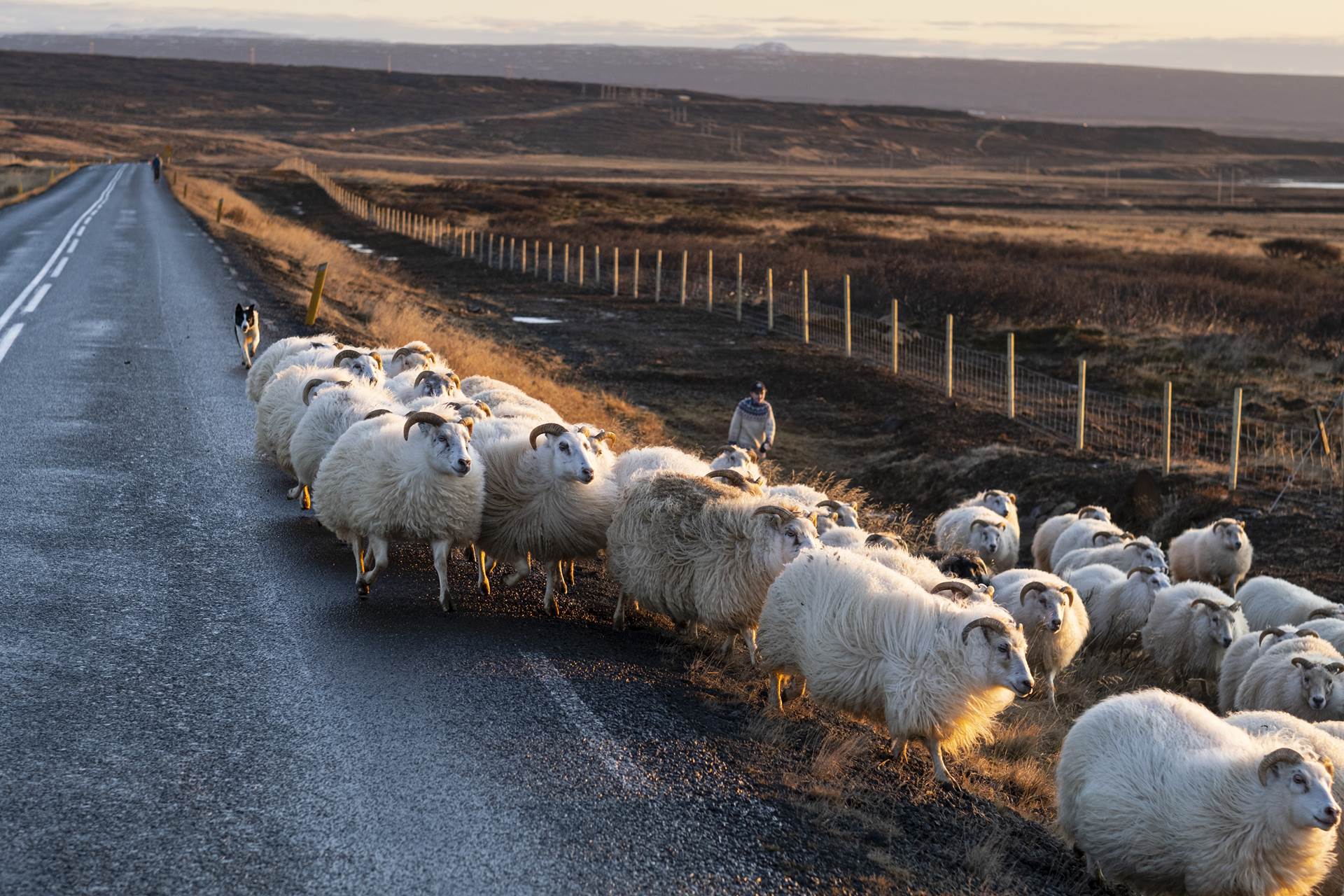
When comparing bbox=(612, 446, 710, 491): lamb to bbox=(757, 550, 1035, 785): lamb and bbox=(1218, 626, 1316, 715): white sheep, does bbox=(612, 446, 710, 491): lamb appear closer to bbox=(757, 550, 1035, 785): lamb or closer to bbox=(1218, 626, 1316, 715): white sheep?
bbox=(757, 550, 1035, 785): lamb

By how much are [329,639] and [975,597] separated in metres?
3.99

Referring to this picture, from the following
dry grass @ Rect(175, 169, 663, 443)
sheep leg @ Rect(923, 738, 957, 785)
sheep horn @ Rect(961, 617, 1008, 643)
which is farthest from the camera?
dry grass @ Rect(175, 169, 663, 443)

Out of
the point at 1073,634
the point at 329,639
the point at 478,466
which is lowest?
the point at 1073,634

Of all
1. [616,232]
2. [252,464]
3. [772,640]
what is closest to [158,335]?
[252,464]

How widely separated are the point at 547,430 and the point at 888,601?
126 inches

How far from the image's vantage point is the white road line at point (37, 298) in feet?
72.4

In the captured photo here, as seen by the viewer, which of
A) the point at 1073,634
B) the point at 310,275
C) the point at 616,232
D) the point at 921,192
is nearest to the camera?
the point at 1073,634

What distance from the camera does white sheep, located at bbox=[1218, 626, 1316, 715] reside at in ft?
34.9

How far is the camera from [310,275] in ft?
101

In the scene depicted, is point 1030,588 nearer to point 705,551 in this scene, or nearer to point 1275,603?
point 705,551

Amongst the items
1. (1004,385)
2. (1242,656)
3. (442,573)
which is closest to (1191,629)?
(1242,656)

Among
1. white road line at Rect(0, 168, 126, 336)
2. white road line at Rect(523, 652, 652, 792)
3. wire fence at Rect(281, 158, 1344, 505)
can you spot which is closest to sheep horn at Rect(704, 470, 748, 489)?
white road line at Rect(523, 652, 652, 792)

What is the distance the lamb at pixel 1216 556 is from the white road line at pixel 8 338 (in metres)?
14.8

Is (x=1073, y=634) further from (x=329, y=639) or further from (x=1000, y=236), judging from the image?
(x=1000, y=236)
